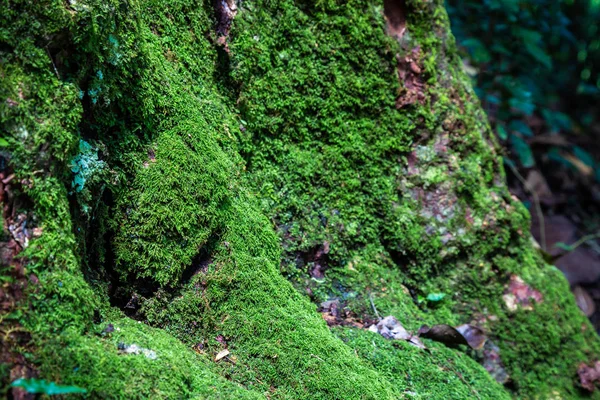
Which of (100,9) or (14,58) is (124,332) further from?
(100,9)

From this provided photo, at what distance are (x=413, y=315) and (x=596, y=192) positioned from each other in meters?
6.94

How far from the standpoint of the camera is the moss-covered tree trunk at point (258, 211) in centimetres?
183

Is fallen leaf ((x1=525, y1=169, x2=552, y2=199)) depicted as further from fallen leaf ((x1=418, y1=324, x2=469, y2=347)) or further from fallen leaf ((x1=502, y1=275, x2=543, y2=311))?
fallen leaf ((x1=418, y1=324, x2=469, y2=347))

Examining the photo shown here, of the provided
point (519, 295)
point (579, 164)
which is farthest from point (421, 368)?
point (579, 164)

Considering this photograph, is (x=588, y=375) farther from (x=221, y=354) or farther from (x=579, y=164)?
→ (x=579, y=164)

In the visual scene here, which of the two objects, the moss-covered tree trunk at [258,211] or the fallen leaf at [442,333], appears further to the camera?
the fallen leaf at [442,333]

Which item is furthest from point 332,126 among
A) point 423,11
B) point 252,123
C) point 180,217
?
point 180,217

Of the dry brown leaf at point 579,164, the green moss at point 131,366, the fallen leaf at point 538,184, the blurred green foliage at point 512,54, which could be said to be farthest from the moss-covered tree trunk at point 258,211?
the dry brown leaf at point 579,164

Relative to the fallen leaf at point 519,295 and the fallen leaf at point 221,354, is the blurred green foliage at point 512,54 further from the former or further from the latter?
the fallen leaf at point 221,354

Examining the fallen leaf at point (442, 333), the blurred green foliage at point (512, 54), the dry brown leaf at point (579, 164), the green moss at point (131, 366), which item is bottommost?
the fallen leaf at point (442, 333)

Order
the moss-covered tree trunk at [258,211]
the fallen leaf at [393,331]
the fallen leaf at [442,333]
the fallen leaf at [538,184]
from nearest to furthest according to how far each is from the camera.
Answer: the moss-covered tree trunk at [258,211] < the fallen leaf at [393,331] < the fallen leaf at [442,333] < the fallen leaf at [538,184]

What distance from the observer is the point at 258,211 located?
2.91 m

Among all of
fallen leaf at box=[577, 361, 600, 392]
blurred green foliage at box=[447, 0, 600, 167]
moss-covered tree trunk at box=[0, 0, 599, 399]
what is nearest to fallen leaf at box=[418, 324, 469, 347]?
moss-covered tree trunk at box=[0, 0, 599, 399]

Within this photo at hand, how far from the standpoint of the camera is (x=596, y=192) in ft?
28.8
